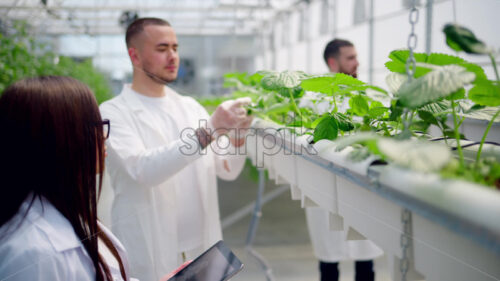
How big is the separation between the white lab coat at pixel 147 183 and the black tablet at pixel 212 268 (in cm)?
33

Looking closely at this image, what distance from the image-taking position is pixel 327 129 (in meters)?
0.76

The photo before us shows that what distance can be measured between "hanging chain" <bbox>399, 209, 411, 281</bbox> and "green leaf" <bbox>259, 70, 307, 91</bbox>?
0.42 metres

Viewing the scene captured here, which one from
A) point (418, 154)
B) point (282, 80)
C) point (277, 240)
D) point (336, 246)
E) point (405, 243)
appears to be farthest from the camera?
point (277, 240)

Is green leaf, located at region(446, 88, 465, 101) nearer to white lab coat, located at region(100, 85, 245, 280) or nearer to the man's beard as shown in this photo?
white lab coat, located at region(100, 85, 245, 280)

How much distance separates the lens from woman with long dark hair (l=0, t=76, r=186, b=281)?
655mm

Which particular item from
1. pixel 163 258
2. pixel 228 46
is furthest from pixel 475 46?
pixel 228 46

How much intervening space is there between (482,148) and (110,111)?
118 centimetres

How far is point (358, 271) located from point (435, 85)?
1645mm

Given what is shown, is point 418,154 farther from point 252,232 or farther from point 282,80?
point 252,232

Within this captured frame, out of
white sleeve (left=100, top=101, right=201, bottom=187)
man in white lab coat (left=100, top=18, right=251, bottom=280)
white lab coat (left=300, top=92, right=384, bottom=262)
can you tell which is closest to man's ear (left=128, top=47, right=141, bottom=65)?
man in white lab coat (left=100, top=18, right=251, bottom=280)

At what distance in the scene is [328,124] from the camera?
30.0 inches

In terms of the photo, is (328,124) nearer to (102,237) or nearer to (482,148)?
(482,148)

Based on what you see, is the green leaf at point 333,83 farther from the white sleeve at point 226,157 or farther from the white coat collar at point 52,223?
the white sleeve at point 226,157

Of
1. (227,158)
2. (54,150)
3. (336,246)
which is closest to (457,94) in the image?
(54,150)
